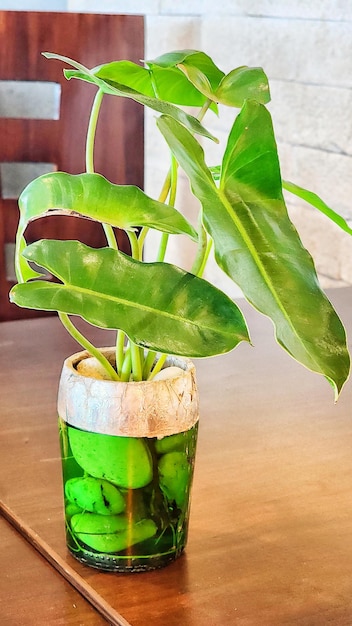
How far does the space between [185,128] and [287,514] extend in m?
0.29

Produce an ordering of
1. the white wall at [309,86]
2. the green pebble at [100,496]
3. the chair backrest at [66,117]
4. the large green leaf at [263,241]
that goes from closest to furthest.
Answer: the large green leaf at [263,241], the green pebble at [100,496], the chair backrest at [66,117], the white wall at [309,86]

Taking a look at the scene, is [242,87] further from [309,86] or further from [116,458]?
[309,86]

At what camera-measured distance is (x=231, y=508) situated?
26.0 inches

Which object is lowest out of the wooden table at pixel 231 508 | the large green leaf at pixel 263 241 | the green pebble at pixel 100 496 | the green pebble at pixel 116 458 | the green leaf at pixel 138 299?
the wooden table at pixel 231 508

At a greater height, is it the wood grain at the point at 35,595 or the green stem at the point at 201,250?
the green stem at the point at 201,250

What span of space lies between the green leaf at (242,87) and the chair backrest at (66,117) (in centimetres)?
94

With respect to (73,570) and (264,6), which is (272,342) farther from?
(264,6)

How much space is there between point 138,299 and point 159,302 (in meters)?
0.01

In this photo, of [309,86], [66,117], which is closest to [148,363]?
[66,117]

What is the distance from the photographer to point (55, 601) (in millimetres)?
542

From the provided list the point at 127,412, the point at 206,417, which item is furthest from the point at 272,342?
the point at 127,412

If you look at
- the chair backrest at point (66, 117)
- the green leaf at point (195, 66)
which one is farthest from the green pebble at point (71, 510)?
the chair backrest at point (66, 117)

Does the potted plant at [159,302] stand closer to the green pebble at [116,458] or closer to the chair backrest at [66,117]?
the green pebble at [116,458]

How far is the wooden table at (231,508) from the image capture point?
539 millimetres
